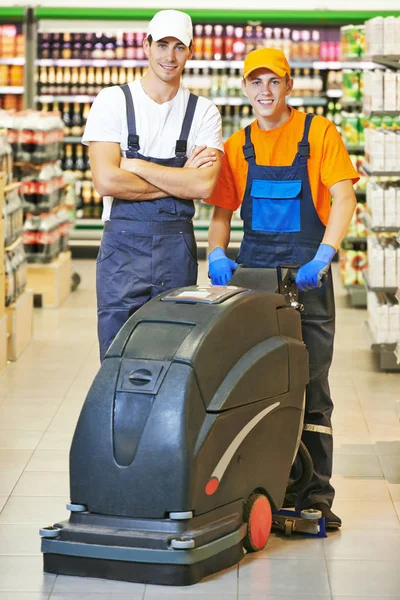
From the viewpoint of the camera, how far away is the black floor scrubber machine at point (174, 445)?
3.28m

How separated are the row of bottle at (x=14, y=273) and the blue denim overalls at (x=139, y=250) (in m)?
3.19

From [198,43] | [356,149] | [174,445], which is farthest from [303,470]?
[198,43]

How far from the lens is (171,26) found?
3.93 metres

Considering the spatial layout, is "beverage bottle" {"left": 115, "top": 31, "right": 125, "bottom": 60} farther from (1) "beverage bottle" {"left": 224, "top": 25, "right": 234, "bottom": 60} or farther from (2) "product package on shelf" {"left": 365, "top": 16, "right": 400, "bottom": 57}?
(2) "product package on shelf" {"left": 365, "top": 16, "right": 400, "bottom": 57}

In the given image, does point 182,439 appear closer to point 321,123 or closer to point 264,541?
point 264,541

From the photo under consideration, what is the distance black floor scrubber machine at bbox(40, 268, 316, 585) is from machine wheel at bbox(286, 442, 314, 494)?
0.37 meters

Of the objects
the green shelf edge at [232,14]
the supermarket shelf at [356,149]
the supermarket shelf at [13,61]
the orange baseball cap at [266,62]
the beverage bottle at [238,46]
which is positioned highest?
the green shelf edge at [232,14]

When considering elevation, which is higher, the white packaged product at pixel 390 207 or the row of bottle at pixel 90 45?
the row of bottle at pixel 90 45

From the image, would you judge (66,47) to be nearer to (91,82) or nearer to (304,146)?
(91,82)

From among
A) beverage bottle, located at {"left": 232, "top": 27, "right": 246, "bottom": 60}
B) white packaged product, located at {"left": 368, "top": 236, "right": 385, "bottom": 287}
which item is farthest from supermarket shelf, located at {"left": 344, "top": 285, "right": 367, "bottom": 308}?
beverage bottle, located at {"left": 232, "top": 27, "right": 246, "bottom": 60}

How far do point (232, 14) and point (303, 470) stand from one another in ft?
29.4

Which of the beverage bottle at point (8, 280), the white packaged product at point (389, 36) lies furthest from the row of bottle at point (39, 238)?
the white packaged product at point (389, 36)

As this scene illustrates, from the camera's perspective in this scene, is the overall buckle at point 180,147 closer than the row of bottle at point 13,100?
Yes

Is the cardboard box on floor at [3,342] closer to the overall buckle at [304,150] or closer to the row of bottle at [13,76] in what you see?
the overall buckle at [304,150]
